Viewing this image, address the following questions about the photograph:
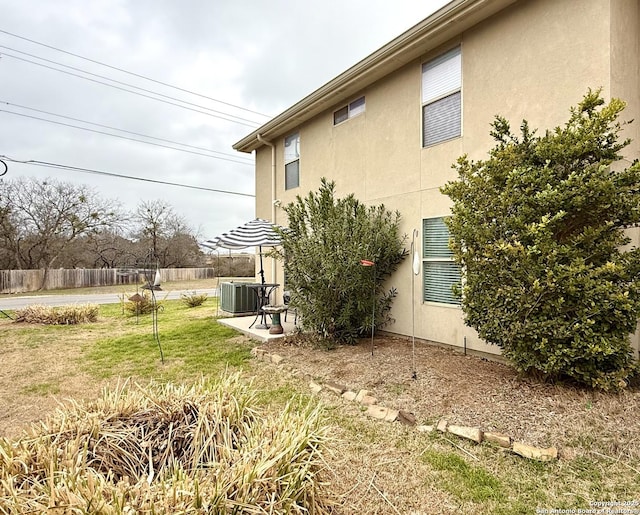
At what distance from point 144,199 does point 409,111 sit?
87.9 feet

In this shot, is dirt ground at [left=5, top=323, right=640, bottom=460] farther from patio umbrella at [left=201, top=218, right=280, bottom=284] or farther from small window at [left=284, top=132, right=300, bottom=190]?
small window at [left=284, top=132, right=300, bottom=190]

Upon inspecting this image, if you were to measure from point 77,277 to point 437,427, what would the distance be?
87.5 ft

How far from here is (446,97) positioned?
19.6ft

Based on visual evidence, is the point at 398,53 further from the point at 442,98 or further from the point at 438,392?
the point at 438,392

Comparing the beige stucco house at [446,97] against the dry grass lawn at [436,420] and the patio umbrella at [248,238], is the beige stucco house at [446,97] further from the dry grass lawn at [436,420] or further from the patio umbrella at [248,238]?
the patio umbrella at [248,238]

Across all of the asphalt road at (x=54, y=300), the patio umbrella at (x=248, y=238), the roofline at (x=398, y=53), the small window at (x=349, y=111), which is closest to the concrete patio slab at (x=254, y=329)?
the patio umbrella at (x=248, y=238)

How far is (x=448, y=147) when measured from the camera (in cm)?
591

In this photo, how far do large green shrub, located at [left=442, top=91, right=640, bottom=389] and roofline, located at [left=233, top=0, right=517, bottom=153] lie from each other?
2384mm

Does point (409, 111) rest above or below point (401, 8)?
below

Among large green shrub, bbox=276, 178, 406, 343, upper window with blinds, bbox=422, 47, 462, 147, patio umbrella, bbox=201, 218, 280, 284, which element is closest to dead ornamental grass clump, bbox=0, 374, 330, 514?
large green shrub, bbox=276, 178, 406, 343

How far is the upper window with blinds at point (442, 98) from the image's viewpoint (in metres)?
5.82

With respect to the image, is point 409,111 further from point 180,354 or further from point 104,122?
point 104,122

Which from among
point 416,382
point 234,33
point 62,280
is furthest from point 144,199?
point 416,382

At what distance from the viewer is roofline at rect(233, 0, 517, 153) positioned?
5.19m
